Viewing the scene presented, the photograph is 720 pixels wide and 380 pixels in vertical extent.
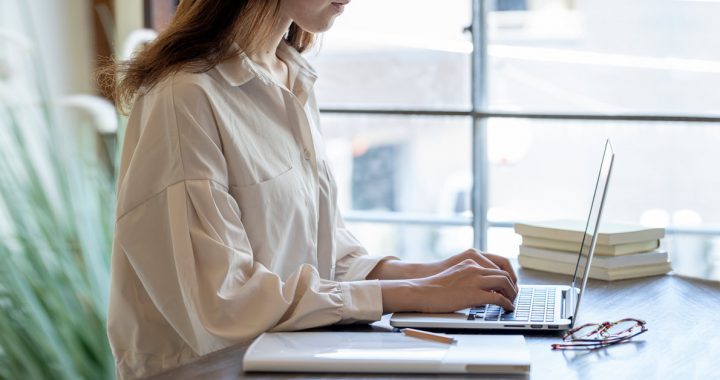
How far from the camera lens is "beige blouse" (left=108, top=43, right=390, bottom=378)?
151 centimetres

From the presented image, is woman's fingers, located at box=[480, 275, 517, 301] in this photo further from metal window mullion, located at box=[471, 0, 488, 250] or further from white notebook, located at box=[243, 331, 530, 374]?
metal window mullion, located at box=[471, 0, 488, 250]

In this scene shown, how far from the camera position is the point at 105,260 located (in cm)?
279

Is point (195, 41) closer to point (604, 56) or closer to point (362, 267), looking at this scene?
point (362, 267)

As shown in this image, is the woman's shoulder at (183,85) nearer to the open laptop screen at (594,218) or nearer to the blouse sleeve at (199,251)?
the blouse sleeve at (199,251)

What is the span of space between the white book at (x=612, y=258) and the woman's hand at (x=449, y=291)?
0.46m

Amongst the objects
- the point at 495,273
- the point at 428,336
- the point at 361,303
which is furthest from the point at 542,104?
the point at 428,336

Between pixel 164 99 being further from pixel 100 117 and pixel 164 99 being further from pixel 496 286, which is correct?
pixel 100 117

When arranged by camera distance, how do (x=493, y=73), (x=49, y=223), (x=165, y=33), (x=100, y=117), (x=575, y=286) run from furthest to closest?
(x=100, y=117)
(x=493, y=73)
(x=49, y=223)
(x=575, y=286)
(x=165, y=33)

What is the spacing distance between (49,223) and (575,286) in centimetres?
148

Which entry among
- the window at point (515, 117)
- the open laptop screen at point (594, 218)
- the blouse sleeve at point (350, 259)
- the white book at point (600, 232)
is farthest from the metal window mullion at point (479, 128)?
the open laptop screen at point (594, 218)

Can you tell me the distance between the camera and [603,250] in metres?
2.02

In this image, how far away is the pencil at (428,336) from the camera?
4.64 ft

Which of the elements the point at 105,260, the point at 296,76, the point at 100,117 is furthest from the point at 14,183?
the point at 296,76

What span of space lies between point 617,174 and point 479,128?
43 cm
